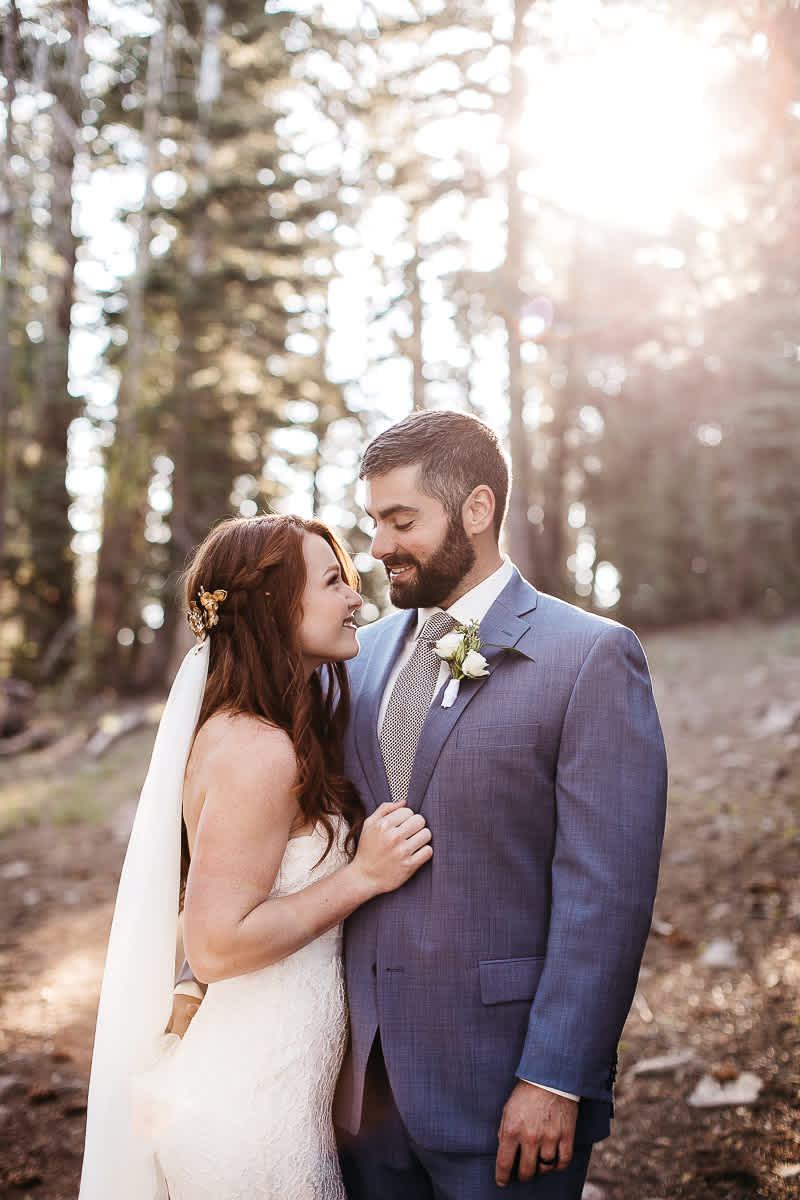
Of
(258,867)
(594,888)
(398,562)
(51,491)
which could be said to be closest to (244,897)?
(258,867)

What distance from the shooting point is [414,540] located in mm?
2709

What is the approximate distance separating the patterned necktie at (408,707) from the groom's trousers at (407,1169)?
70 centimetres

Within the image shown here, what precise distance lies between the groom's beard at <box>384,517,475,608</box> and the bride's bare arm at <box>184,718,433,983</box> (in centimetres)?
59

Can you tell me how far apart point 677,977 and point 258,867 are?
3765 millimetres

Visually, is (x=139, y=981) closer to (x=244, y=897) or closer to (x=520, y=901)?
(x=244, y=897)

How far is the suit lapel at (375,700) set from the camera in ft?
8.61

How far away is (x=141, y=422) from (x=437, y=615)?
564 inches

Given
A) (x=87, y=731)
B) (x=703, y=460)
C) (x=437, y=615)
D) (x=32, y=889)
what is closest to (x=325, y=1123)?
(x=437, y=615)

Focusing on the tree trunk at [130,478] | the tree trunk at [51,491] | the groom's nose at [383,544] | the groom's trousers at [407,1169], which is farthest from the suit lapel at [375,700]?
Result: the tree trunk at [51,491]

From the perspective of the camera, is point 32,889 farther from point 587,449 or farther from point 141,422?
point 587,449

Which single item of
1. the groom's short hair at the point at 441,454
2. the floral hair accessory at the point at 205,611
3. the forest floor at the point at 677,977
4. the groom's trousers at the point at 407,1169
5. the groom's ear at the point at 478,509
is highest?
the groom's short hair at the point at 441,454

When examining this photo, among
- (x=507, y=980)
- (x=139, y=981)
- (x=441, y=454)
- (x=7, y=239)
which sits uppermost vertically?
(x=7, y=239)

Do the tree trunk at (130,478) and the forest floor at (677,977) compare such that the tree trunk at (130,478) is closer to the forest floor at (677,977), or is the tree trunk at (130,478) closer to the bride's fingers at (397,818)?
the forest floor at (677,977)

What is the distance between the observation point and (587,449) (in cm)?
2405
